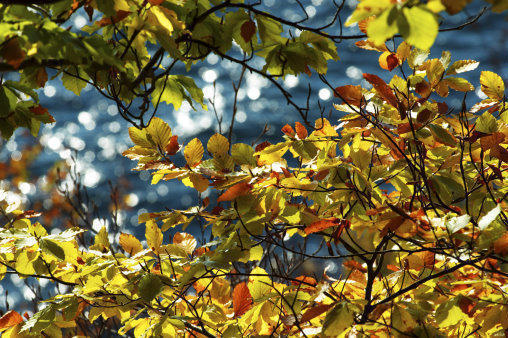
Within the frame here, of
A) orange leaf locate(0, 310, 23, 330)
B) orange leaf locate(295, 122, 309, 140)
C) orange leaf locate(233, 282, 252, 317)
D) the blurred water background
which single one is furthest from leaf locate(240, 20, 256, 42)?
the blurred water background

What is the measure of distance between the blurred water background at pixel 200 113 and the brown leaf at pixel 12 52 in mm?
6058

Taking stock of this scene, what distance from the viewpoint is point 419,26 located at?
3.07 ft

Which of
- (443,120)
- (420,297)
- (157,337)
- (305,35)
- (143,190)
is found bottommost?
(420,297)

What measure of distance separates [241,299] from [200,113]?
809 centimetres

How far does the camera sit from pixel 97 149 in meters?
9.66

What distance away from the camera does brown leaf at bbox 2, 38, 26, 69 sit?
112 centimetres

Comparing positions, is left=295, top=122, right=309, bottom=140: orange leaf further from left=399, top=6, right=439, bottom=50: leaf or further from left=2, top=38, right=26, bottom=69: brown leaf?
left=2, top=38, right=26, bottom=69: brown leaf

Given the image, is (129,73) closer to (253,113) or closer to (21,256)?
(21,256)

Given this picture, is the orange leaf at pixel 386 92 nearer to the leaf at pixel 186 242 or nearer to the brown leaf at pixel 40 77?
the leaf at pixel 186 242

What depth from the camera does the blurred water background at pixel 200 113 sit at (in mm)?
8148

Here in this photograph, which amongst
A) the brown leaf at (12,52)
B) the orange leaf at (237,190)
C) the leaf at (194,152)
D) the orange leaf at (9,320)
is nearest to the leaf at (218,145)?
the leaf at (194,152)

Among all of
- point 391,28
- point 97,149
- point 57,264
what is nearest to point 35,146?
point 97,149

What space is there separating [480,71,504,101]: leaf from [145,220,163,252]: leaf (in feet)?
4.35

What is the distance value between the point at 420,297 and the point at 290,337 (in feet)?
1.61
